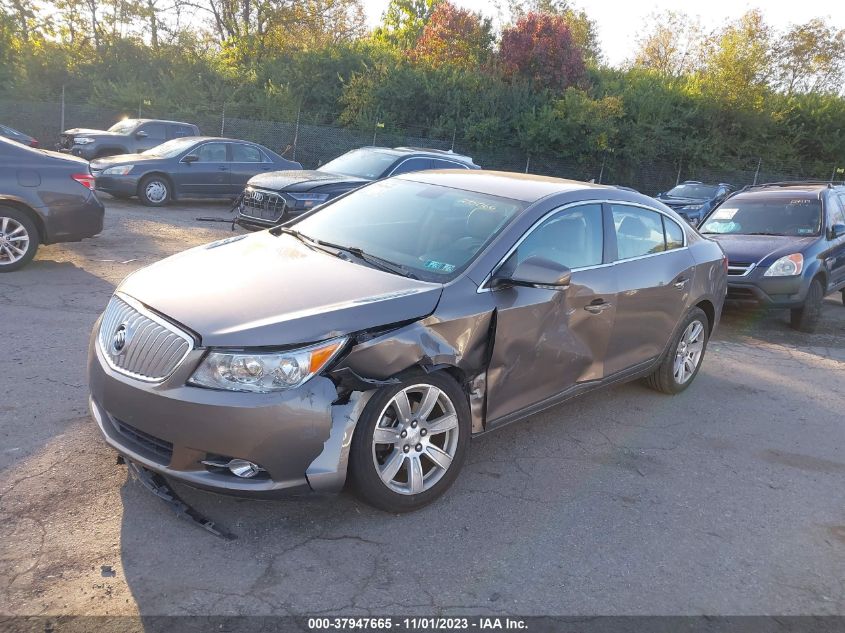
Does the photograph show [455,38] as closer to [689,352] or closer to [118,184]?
[118,184]

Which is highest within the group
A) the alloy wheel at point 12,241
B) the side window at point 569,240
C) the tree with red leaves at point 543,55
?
the tree with red leaves at point 543,55

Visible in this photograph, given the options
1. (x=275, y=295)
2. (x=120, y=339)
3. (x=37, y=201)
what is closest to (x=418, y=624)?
(x=275, y=295)

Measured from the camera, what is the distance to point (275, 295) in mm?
3500

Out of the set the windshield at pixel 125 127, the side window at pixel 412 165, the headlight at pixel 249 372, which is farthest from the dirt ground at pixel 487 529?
the windshield at pixel 125 127

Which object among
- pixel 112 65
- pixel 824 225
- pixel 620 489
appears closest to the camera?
pixel 620 489

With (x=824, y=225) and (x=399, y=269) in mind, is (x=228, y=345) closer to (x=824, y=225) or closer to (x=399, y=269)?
(x=399, y=269)

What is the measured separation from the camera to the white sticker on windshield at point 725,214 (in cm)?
975

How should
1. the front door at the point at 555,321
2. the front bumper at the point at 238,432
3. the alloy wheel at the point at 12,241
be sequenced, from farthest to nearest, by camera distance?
the alloy wheel at the point at 12,241
the front door at the point at 555,321
the front bumper at the point at 238,432

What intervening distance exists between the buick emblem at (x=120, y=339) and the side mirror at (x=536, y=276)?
190 cm

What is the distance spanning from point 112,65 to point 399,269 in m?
26.5

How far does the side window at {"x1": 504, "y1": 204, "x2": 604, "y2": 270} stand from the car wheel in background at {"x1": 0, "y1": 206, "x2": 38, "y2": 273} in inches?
233

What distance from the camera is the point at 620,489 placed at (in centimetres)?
409

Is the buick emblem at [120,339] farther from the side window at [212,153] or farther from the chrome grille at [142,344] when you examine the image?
the side window at [212,153]

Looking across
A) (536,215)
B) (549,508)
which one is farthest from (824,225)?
(549,508)
